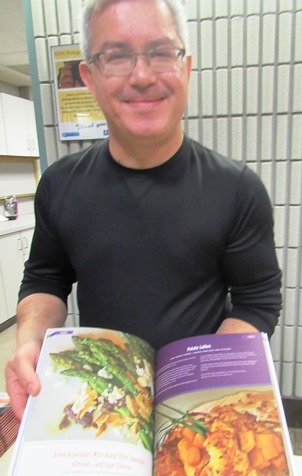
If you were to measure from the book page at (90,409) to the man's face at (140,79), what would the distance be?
0.37 meters

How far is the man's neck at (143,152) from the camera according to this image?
28.1 inches

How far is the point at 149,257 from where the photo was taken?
716 mm

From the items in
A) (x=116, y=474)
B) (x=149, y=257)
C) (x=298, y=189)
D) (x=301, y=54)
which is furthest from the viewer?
(x=298, y=189)

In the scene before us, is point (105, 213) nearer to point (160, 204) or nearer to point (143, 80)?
point (160, 204)

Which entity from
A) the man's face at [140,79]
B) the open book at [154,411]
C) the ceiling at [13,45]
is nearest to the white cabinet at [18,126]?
the ceiling at [13,45]

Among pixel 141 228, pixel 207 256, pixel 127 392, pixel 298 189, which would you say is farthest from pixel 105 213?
pixel 298 189

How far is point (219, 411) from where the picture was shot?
435 mm

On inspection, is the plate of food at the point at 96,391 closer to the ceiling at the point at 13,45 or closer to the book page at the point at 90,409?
the book page at the point at 90,409

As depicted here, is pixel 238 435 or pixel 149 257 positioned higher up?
pixel 149 257

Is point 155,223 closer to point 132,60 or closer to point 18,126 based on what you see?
point 132,60

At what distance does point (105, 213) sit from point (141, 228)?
8 cm

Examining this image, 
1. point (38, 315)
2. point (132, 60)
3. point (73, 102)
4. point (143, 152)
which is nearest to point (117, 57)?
point (132, 60)

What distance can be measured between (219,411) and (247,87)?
1.31 metres

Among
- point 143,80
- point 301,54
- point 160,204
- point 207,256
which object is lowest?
point 207,256
